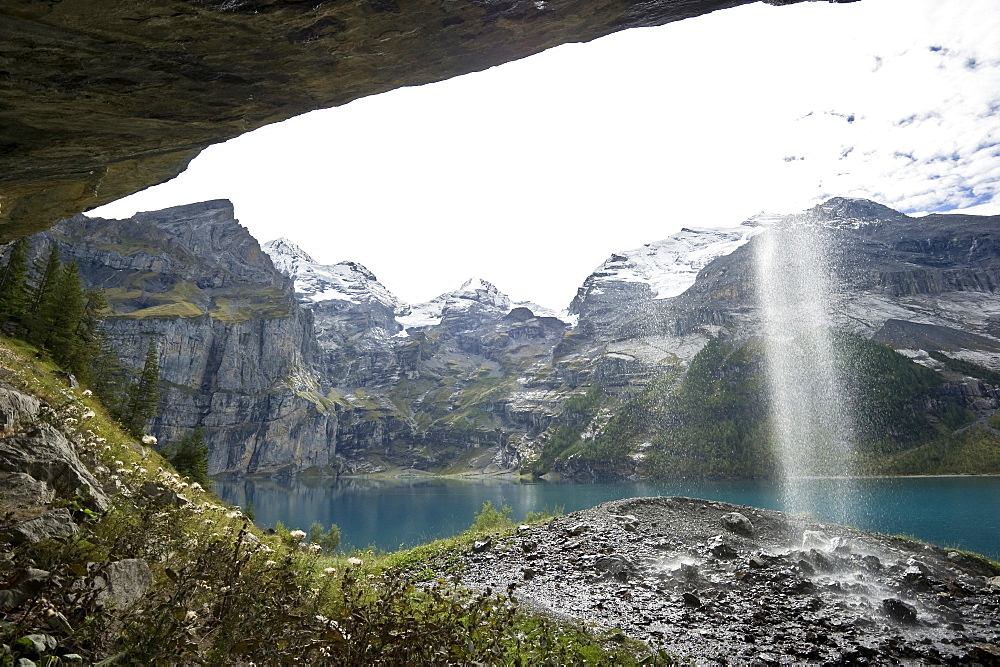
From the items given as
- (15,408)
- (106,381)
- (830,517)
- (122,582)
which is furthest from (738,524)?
(106,381)

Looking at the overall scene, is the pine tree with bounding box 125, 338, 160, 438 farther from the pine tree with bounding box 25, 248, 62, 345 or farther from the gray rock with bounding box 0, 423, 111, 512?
the gray rock with bounding box 0, 423, 111, 512

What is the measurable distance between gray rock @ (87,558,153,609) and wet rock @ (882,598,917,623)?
18587 millimetres

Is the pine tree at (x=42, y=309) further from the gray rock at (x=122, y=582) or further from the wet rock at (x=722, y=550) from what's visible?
the wet rock at (x=722, y=550)

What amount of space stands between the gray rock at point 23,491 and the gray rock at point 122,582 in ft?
Answer: 6.37

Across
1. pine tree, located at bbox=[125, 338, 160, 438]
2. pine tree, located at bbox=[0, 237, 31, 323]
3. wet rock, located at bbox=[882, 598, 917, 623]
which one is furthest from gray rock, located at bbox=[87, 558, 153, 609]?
pine tree, located at bbox=[125, 338, 160, 438]

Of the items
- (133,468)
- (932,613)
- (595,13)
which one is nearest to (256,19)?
(595,13)

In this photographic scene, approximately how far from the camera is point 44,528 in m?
5.70

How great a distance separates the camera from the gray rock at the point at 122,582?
16.2 feet

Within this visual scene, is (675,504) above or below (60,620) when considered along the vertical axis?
below

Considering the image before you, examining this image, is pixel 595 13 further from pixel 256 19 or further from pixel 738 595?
pixel 738 595

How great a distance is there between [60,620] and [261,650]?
1575mm

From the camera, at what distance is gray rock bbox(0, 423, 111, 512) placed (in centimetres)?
700

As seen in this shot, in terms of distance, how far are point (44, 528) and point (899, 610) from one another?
65.7 ft

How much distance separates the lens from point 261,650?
14.3 feet
